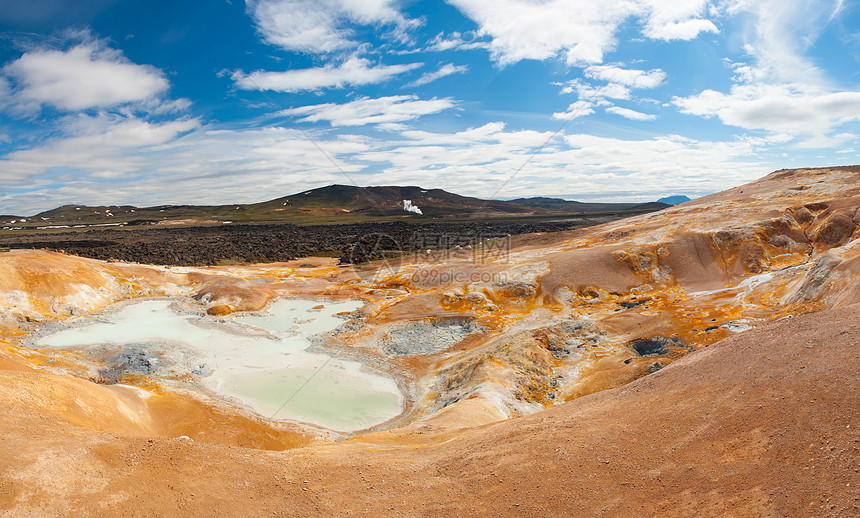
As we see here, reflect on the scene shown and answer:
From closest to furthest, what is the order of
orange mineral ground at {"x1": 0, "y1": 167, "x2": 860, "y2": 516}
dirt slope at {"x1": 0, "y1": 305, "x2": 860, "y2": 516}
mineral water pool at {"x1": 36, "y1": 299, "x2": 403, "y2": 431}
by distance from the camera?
dirt slope at {"x1": 0, "y1": 305, "x2": 860, "y2": 516} < orange mineral ground at {"x1": 0, "y1": 167, "x2": 860, "y2": 516} < mineral water pool at {"x1": 36, "y1": 299, "x2": 403, "y2": 431}

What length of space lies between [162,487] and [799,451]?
46.2 ft

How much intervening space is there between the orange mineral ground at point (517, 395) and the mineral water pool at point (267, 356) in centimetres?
134

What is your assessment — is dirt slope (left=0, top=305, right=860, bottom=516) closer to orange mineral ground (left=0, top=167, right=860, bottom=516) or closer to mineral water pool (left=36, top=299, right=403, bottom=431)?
orange mineral ground (left=0, top=167, right=860, bottom=516)

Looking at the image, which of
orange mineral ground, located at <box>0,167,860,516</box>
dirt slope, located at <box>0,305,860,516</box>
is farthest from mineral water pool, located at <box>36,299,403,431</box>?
dirt slope, located at <box>0,305,860,516</box>

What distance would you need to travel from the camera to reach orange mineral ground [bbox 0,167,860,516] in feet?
28.7

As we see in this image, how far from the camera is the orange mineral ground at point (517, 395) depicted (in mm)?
8750

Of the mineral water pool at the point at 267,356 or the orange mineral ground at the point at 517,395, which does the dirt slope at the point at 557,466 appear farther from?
the mineral water pool at the point at 267,356

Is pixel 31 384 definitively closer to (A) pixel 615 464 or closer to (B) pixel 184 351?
(B) pixel 184 351

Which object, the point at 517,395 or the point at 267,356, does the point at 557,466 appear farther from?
the point at 267,356

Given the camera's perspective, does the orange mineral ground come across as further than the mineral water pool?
No

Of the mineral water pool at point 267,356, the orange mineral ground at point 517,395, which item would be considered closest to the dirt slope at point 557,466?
the orange mineral ground at point 517,395

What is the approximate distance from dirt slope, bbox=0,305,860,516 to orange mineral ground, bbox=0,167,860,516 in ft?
0.17

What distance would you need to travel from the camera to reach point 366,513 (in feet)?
29.2

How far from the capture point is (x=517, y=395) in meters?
22.8
